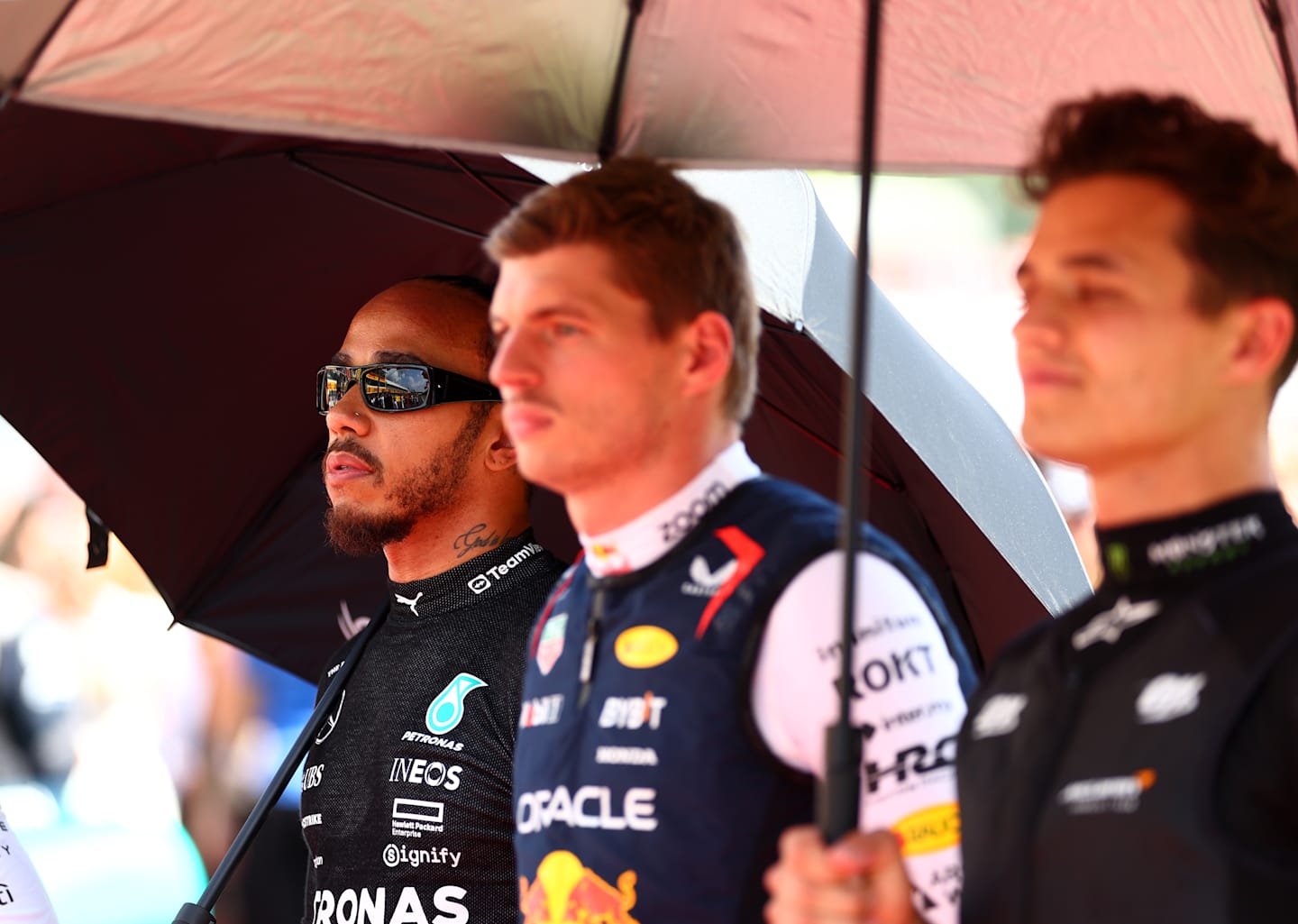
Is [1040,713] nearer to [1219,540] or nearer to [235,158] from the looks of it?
[1219,540]

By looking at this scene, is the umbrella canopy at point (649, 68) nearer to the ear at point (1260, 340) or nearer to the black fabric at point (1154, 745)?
the ear at point (1260, 340)

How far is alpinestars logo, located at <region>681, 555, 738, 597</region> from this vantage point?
2.06 meters

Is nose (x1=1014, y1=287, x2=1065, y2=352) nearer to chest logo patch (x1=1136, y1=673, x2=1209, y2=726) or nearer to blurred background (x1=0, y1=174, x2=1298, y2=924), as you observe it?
chest logo patch (x1=1136, y1=673, x2=1209, y2=726)

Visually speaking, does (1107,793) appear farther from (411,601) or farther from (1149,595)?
(411,601)

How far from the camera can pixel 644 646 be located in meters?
2.08

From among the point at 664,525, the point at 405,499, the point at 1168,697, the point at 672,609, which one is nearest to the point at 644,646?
the point at 672,609

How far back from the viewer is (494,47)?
8.59ft

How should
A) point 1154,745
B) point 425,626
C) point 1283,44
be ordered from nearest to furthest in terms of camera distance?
point 1154,745, point 1283,44, point 425,626

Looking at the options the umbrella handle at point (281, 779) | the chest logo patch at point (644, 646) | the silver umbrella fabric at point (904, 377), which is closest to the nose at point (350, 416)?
the umbrella handle at point (281, 779)

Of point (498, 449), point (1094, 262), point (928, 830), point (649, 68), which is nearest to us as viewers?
point (1094, 262)

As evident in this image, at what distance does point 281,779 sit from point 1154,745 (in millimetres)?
2158

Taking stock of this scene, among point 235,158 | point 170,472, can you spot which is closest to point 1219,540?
point 235,158

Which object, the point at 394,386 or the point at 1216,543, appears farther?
the point at 394,386

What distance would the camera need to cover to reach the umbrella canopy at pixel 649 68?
2.31 m
